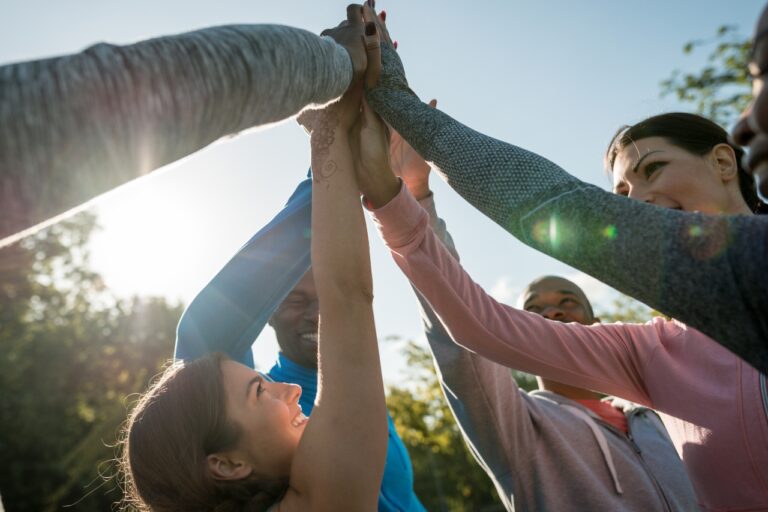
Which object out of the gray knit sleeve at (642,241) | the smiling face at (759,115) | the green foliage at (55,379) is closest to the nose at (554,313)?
the gray knit sleeve at (642,241)

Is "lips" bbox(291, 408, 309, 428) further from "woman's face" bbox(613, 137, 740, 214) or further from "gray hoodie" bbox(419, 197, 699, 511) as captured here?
"woman's face" bbox(613, 137, 740, 214)

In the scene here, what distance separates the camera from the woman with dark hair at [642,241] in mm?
908

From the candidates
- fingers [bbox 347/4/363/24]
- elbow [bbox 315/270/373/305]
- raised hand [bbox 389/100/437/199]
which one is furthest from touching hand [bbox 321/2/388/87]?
elbow [bbox 315/270/373/305]

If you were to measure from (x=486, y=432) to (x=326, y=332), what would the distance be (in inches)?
50.8

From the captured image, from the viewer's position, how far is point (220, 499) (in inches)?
84.6

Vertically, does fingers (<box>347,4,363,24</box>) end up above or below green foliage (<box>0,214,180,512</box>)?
above

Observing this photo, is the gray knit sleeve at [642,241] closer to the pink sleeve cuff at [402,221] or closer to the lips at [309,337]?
the pink sleeve cuff at [402,221]

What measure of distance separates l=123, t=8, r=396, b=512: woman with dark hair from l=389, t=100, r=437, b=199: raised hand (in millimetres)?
401

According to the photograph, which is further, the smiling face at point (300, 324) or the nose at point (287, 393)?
the smiling face at point (300, 324)

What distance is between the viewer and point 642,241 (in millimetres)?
996

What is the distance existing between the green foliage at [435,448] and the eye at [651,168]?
19.9 metres

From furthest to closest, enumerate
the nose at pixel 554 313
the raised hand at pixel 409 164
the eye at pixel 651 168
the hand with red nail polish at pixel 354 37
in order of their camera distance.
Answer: the nose at pixel 554 313 < the raised hand at pixel 409 164 < the eye at pixel 651 168 < the hand with red nail polish at pixel 354 37

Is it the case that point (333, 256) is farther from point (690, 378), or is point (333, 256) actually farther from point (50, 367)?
point (50, 367)

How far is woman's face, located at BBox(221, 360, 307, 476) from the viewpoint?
6.82ft
